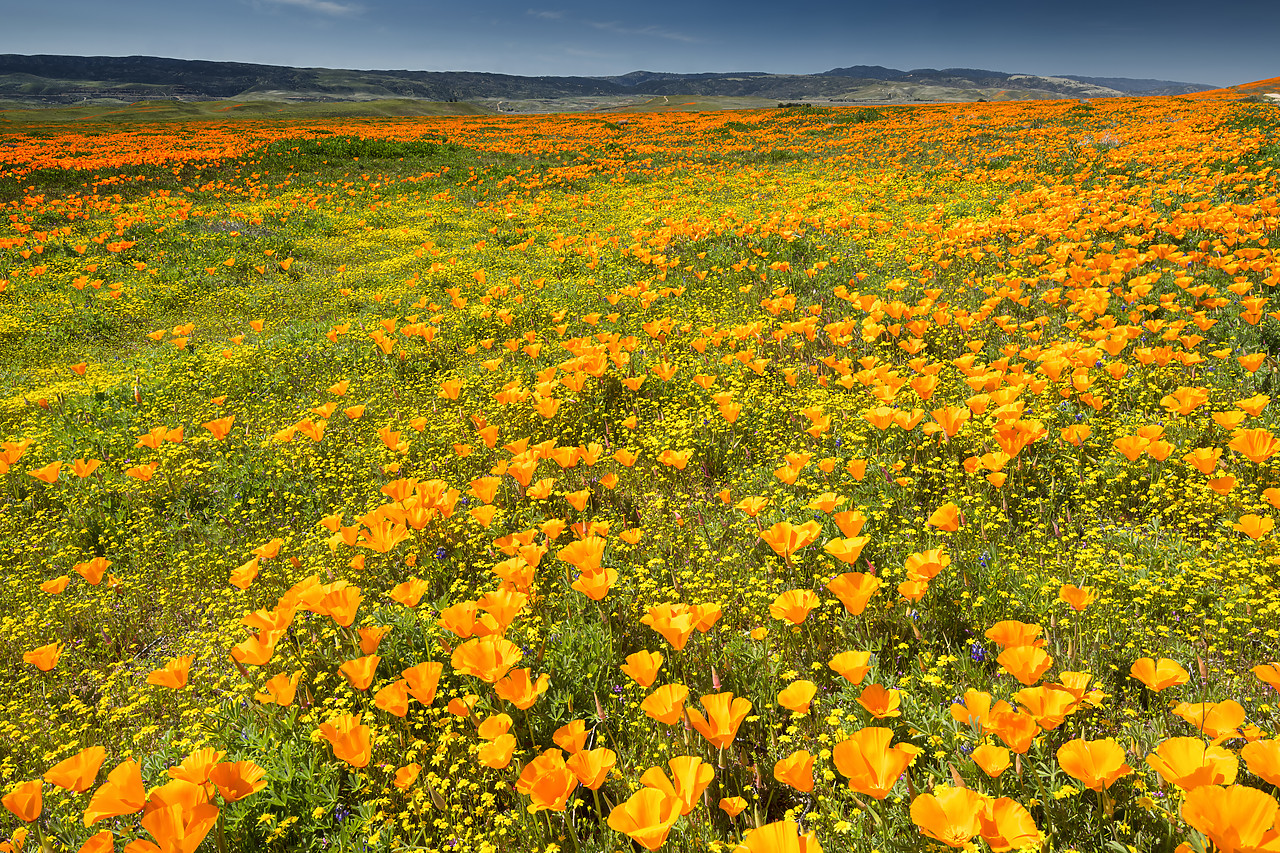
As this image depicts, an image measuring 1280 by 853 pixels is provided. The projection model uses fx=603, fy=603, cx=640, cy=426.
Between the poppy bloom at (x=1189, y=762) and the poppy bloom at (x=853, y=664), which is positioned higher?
the poppy bloom at (x=1189, y=762)

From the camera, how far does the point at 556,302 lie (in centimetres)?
831

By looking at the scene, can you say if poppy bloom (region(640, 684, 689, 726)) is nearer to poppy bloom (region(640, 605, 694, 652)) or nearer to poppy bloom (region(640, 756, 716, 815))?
poppy bloom (region(640, 605, 694, 652))

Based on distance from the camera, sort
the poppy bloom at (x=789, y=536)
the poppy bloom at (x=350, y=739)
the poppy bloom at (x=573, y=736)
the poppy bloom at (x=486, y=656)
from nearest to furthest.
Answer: the poppy bloom at (x=573, y=736), the poppy bloom at (x=350, y=739), the poppy bloom at (x=486, y=656), the poppy bloom at (x=789, y=536)

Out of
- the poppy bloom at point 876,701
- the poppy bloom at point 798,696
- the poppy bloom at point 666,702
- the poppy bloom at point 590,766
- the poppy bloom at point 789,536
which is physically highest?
the poppy bloom at point 789,536

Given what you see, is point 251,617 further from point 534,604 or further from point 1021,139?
point 1021,139

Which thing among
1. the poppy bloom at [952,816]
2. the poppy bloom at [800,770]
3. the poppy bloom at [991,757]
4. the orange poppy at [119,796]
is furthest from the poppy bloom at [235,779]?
the poppy bloom at [991,757]

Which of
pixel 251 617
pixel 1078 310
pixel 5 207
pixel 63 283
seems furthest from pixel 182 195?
pixel 1078 310

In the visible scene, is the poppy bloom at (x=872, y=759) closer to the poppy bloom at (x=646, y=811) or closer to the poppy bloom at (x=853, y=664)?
the poppy bloom at (x=853, y=664)

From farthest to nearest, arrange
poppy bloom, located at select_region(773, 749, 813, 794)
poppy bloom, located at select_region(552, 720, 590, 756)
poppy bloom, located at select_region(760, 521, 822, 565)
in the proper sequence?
poppy bloom, located at select_region(760, 521, 822, 565) → poppy bloom, located at select_region(552, 720, 590, 756) → poppy bloom, located at select_region(773, 749, 813, 794)

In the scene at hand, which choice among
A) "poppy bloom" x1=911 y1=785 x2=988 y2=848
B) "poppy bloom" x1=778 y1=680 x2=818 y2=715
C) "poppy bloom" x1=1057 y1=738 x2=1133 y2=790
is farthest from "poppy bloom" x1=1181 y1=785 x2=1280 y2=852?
"poppy bloom" x1=778 y1=680 x2=818 y2=715

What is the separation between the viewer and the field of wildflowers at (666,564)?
6.14ft

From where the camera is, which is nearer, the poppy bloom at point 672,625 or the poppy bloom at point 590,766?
the poppy bloom at point 590,766

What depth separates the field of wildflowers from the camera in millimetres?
1870

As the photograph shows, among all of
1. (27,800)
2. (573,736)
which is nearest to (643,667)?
(573,736)
